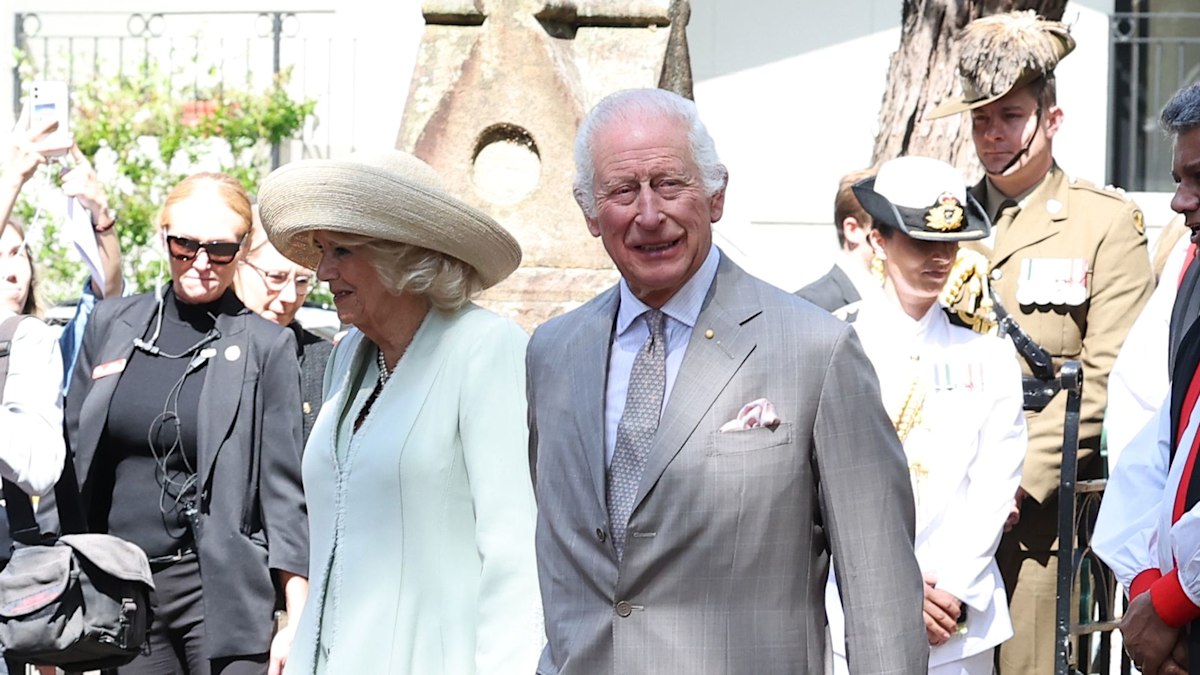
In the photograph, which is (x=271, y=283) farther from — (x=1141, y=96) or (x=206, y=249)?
(x=1141, y=96)

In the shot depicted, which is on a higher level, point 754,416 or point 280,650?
point 754,416

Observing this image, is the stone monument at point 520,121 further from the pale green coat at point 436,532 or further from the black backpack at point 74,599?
the pale green coat at point 436,532

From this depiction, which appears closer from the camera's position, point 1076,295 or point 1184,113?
point 1184,113

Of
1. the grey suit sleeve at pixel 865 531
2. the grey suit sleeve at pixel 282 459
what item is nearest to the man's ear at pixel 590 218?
the grey suit sleeve at pixel 865 531

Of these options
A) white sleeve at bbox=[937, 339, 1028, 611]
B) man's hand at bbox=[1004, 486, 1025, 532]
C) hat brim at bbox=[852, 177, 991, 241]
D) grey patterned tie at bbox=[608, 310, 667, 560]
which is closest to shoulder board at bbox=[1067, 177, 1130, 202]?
hat brim at bbox=[852, 177, 991, 241]

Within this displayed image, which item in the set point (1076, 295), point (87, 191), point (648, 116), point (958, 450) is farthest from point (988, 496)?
point (87, 191)

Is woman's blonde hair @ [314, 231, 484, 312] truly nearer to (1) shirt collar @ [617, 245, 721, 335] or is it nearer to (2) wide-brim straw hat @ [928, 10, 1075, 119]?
(1) shirt collar @ [617, 245, 721, 335]

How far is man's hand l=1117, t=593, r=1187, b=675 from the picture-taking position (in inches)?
158

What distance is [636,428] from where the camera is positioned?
3639 mm

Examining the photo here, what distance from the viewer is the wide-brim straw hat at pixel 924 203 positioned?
5469mm

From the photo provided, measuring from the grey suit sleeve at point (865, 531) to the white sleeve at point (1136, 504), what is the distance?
1.06 meters

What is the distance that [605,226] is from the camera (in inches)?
146

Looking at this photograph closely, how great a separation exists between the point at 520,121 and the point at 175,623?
2.76m

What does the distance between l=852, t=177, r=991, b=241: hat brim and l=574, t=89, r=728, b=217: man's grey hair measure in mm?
1795
